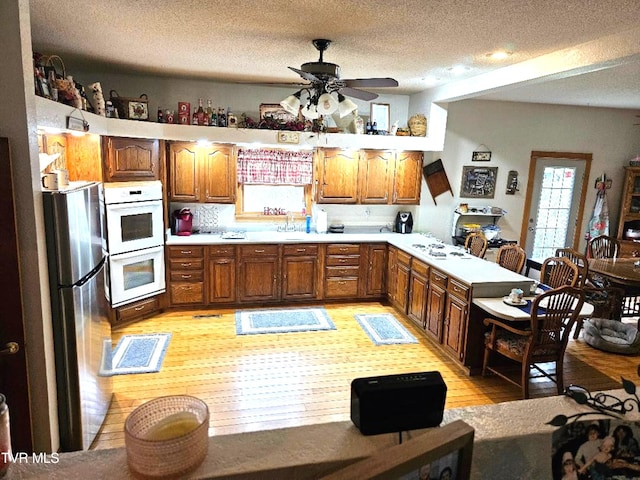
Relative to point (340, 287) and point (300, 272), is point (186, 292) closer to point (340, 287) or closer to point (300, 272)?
point (300, 272)

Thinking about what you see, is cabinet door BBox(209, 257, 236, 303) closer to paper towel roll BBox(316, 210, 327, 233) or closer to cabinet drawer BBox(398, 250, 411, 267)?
paper towel roll BBox(316, 210, 327, 233)

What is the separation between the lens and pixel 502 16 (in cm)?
247

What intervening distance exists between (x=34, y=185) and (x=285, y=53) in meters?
2.23

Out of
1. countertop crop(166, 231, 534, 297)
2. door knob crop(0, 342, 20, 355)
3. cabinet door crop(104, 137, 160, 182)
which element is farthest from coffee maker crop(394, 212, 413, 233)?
door knob crop(0, 342, 20, 355)

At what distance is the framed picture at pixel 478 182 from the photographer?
5.89 m

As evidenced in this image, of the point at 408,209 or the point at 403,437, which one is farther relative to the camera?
the point at 408,209

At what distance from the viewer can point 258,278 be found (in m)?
5.27

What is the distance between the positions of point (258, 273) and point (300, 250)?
60 centimetres

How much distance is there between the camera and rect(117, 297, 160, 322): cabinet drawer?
459 centimetres

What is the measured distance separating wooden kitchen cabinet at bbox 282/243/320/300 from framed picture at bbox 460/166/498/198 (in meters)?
2.32

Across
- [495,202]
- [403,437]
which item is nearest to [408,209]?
[495,202]

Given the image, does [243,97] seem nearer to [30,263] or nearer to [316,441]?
[30,263]

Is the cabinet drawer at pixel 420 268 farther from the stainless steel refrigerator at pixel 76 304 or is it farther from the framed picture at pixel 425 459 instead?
Answer: the framed picture at pixel 425 459

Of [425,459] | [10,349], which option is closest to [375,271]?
[10,349]
